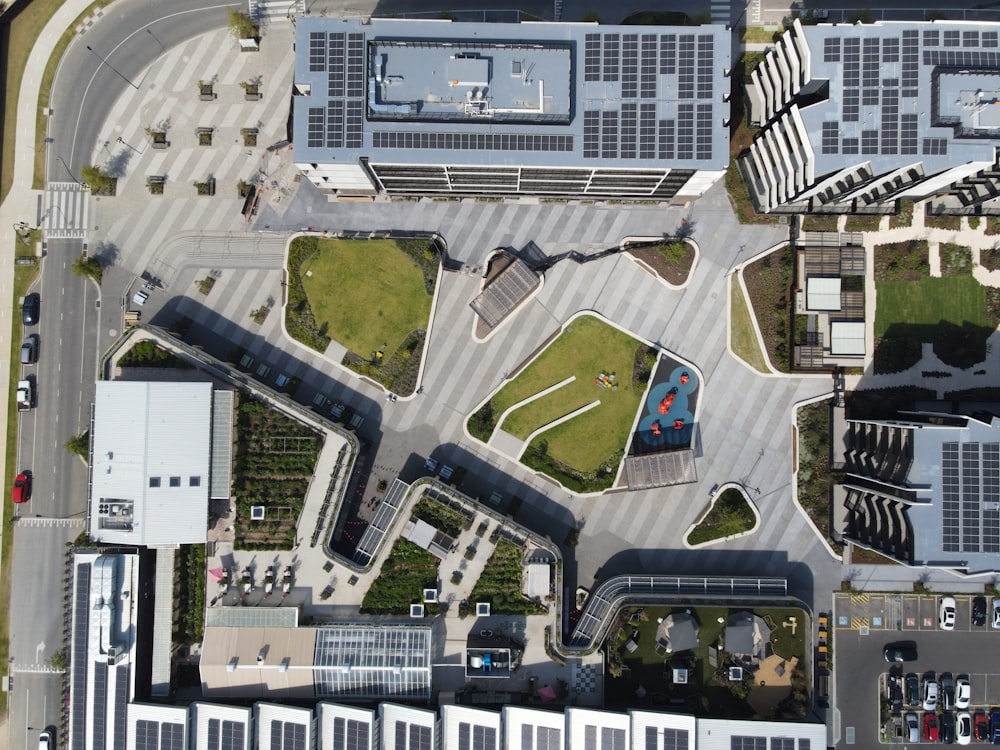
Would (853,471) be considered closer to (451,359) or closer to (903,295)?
(903,295)

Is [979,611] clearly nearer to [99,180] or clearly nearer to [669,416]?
[669,416]

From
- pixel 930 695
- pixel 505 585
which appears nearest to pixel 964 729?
pixel 930 695

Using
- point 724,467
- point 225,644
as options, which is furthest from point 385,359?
point 724,467

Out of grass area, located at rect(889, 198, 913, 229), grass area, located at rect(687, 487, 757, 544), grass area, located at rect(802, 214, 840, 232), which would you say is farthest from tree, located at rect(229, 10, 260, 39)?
grass area, located at rect(889, 198, 913, 229)

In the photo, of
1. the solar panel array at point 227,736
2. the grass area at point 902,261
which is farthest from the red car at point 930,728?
the solar panel array at point 227,736

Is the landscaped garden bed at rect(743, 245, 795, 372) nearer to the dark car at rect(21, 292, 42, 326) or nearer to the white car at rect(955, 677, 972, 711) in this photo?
the white car at rect(955, 677, 972, 711)
